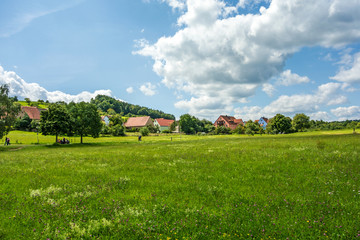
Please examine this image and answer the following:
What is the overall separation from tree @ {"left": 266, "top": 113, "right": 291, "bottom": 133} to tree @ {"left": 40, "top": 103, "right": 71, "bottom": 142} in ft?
344

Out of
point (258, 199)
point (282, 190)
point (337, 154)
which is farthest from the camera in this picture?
point (337, 154)

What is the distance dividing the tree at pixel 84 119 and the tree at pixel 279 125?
96990mm

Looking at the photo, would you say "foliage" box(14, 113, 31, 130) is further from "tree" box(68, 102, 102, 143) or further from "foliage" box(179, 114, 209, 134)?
"foliage" box(179, 114, 209, 134)

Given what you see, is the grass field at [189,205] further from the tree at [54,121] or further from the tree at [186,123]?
the tree at [186,123]

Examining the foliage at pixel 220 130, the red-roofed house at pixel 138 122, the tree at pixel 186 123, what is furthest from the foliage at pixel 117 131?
the foliage at pixel 220 130

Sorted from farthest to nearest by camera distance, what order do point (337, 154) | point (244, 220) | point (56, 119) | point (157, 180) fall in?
1. point (56, 119)
2. point (337, 154)
3. point (157, 180)
4. point (244, 220)

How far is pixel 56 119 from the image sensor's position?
51.9 m

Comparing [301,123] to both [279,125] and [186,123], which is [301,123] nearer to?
[279,125]

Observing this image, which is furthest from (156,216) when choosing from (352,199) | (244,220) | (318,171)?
(318,171)

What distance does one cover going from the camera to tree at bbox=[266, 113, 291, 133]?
111000mm

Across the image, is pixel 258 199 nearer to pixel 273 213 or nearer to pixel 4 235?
pixel 273 213

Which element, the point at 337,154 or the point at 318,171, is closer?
the point at 318,171

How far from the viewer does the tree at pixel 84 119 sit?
186 ft

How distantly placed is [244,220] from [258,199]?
1923 mm
